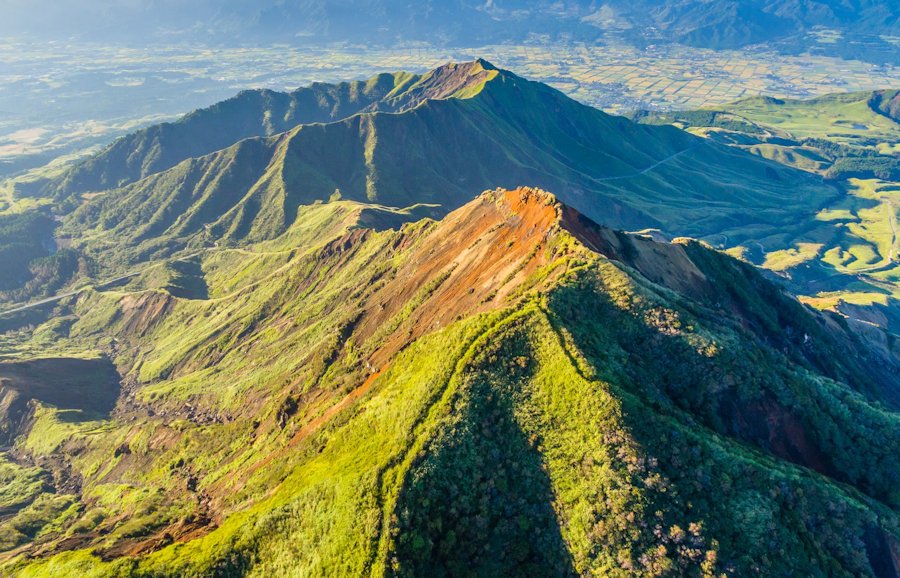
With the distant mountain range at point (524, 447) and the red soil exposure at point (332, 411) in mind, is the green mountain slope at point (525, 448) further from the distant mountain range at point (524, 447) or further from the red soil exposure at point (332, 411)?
the red soil exposure at point (332, 411)

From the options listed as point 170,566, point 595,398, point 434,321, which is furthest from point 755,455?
point 170,566

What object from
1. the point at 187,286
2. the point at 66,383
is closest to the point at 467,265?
the point at 66,383

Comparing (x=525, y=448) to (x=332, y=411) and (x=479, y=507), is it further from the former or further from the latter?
(x=332, y=411)

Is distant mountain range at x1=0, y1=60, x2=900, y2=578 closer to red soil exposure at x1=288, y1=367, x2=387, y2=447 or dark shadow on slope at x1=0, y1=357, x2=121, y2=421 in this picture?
red soil exposure at x1=288, y1=367, x2=387, y2=447

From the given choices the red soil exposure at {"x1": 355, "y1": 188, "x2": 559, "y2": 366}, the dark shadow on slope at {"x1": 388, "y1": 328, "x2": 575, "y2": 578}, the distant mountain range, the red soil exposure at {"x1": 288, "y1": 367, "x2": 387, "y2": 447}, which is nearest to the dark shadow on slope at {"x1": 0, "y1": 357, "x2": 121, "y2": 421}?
the distant mountain range

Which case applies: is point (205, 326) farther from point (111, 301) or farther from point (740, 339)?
point (740, 339)

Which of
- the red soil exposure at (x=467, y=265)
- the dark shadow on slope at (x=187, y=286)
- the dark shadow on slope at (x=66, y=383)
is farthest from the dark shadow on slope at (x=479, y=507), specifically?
the dark shadow on slope at (x=187, y=286)
